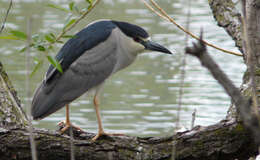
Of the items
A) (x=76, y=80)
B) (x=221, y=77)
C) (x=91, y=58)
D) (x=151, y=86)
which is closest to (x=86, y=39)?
(x=91, y=58)

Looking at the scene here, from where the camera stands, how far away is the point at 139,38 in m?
4.16

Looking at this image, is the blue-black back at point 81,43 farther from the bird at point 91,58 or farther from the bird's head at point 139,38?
the bird's head at point 139,38

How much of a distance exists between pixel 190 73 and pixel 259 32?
5.82 metres

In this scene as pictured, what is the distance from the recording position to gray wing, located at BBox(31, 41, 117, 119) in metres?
3.78

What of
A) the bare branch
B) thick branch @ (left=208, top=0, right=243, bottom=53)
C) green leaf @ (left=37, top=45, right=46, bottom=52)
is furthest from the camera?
thick branch @ (left=208, top=0, right=243, bottom=53)

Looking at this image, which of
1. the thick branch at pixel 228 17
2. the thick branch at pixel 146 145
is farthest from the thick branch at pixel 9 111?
the thick branch at pixel 228 17

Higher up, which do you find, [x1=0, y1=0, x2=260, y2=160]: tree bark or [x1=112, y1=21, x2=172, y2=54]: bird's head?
[x1=112, y1=21, x2=172, y2=54]: bird's head

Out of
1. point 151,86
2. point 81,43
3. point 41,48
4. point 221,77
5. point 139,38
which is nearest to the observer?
point 221,77

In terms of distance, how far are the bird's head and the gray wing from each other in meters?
0.16

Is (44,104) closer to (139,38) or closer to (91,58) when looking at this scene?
(91,58)

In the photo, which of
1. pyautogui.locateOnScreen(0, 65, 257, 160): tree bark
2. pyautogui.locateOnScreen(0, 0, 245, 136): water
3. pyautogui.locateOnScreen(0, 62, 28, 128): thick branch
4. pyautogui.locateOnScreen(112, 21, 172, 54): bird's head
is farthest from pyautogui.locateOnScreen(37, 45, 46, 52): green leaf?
pyautogui.locateOnScreen(0, 0, 245, 136): water

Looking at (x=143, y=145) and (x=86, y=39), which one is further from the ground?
(x=86, y=39)

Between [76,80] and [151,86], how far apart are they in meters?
5.10

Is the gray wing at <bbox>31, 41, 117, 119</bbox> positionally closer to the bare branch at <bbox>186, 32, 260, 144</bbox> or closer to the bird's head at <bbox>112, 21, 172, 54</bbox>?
the bird's head at <bbox>112, 21, 172, 54</bbox>
